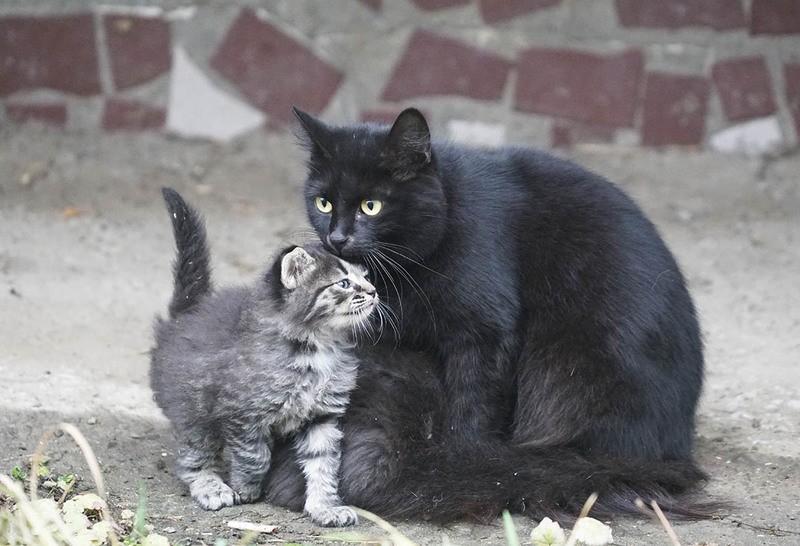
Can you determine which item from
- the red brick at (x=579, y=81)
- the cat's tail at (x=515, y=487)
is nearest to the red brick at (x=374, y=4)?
the red brick at (x=579, y=81)

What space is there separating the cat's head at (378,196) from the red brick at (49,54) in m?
3.75

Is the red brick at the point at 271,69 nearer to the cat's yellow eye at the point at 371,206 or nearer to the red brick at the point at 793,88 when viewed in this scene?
the red brick at the point at 793,88

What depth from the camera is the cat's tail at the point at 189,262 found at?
434cm

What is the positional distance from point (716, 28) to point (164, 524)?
5343 millimetres

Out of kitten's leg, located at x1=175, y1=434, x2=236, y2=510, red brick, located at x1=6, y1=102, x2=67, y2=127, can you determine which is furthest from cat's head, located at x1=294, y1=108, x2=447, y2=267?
red brick, located at x1=6, y1=102, x2=67, y2=127

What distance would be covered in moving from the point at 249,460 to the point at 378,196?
1142 mm

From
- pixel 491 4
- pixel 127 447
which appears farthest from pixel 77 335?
pixel 491 4

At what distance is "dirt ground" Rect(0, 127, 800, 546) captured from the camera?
13.0 feet

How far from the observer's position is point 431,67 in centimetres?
732

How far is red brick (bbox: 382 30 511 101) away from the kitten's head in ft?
11.9

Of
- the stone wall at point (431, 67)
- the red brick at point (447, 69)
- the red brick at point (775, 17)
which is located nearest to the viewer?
the red brick at point (775, 17)

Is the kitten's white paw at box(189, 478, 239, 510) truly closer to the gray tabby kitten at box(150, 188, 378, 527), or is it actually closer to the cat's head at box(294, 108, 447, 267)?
the gray tabby kitten at box(150, 188, 378, 527)

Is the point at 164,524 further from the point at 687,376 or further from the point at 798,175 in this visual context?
the point at 798,175

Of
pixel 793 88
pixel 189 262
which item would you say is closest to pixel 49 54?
pixel 189 262
